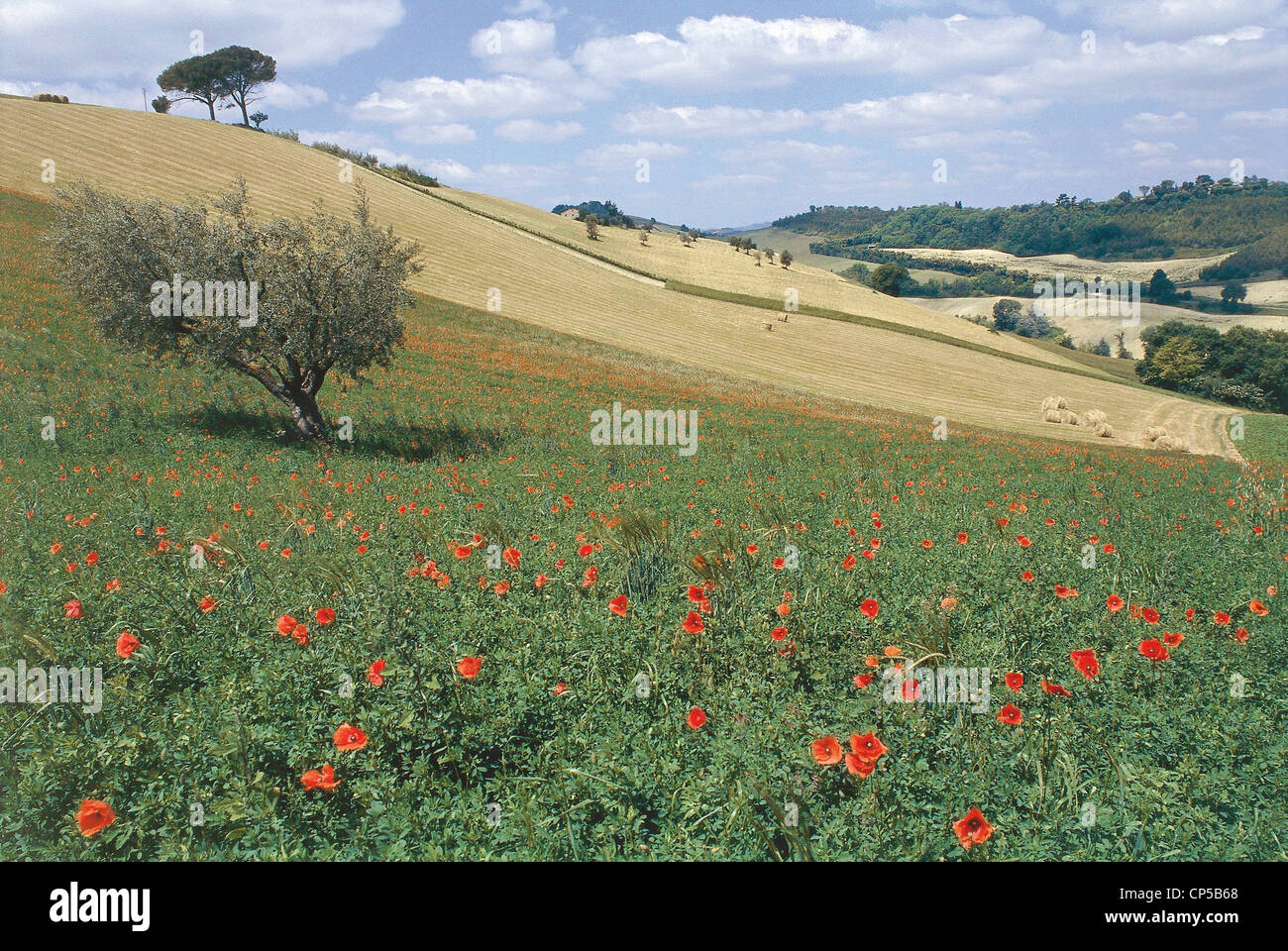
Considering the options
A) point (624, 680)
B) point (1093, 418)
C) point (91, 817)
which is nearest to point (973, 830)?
point (624, 680)

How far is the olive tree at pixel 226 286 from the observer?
14383 mm

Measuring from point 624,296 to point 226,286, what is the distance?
39.0m

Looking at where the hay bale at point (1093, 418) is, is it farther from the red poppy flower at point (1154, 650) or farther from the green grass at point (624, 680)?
the red poppy flower at point (1154, 650)

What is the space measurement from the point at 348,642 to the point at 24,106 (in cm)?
7563

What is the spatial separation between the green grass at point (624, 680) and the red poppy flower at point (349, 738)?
0.67 ft

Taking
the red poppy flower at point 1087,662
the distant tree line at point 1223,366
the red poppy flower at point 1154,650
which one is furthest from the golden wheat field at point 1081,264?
the red poppy flower at point 1087,662

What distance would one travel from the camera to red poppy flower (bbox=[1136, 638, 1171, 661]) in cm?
402

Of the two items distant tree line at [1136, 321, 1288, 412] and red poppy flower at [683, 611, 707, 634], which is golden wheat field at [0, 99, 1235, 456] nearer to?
distant tree line at [1136, 321, 1288, 412]

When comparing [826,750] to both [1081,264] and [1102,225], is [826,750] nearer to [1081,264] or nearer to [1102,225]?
[1081,264]

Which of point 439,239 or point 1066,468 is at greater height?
point 439,239
